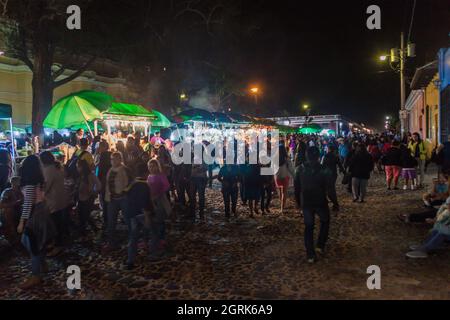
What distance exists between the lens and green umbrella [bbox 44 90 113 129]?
9.83 meters

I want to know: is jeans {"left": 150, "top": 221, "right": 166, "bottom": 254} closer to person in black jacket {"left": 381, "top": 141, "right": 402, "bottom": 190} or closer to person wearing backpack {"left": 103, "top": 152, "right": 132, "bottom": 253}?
person wearing backpack {"left": 103, "top": 152, "right": 132, "bottom": 253}

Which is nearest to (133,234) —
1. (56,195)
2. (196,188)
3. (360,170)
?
(56,195)

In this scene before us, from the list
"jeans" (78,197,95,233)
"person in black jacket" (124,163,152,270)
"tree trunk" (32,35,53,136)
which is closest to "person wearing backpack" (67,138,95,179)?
"jeans" (78,197,95,233)

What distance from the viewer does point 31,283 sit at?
5188 millimetres

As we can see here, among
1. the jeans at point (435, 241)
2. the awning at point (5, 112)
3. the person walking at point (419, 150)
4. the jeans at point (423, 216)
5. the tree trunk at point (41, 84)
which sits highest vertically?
the tree trunk at point (41, 84)

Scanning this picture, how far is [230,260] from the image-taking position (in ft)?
19.8

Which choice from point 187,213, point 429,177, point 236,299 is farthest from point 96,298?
point 429,177

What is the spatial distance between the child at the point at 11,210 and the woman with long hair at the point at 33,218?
1.72m

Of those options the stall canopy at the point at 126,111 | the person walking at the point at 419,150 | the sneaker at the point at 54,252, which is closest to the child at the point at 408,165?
the person walking at the point at 419,150

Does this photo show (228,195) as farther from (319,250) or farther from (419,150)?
(419,150)

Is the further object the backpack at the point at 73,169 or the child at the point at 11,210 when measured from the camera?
the backpack at the point at 73,169

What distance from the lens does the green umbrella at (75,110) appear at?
9828 millimetres

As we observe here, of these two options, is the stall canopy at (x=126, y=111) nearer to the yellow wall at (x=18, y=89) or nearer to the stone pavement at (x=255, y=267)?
the stone pavement at (x=255, y=267)
